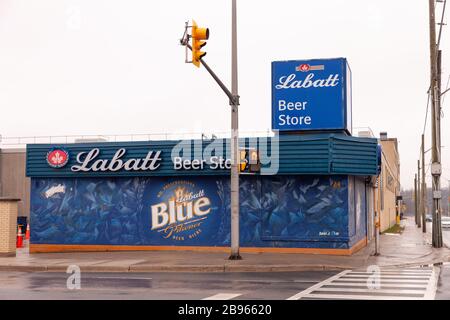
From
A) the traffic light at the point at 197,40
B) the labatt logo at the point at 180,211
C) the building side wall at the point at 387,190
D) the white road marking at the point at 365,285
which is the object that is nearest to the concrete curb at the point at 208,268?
the white road marking at the point at 365,285

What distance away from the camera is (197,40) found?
18.1m

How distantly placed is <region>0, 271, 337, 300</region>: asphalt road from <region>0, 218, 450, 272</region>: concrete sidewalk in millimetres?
984

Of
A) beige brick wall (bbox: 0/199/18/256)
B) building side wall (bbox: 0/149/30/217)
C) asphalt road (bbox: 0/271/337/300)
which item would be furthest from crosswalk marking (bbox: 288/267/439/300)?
building side wall (bbox: 0/149/30/217)

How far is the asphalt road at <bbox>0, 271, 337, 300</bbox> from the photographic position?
14148 millimetres

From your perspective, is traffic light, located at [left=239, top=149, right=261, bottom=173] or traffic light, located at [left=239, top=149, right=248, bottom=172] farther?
traffic light, located at [left=239, top=149, right=261, bottom=173]

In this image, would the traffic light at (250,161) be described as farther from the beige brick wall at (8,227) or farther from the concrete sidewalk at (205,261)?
the beige brick wall at (8,227)

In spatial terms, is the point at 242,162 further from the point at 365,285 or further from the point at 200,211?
the point at 365,285

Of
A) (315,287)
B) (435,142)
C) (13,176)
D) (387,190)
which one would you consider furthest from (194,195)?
(387,190)

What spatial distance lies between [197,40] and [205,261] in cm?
783

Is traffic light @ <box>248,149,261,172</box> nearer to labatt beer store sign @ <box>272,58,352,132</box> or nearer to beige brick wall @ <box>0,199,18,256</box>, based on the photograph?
labatt beer store sign @ <box>272,58,352,132</box>

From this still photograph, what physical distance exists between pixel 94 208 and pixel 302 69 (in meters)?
Answer: 10.8

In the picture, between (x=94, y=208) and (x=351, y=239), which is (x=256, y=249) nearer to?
(x=351, y=239)

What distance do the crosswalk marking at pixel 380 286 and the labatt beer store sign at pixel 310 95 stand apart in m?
8.22
